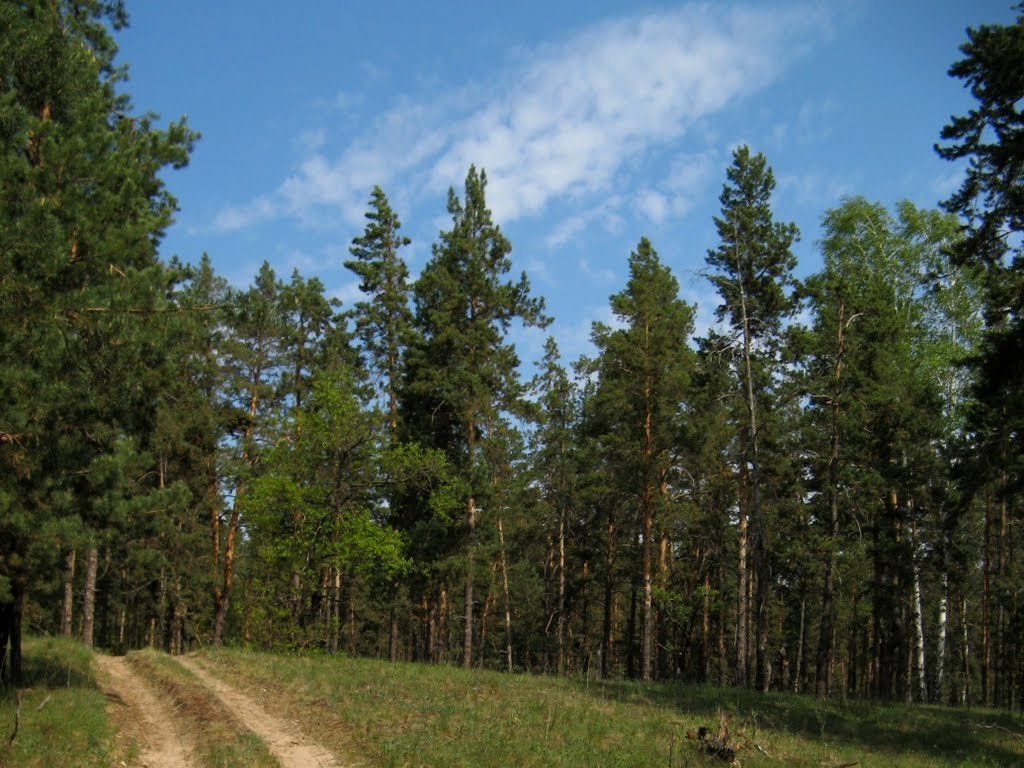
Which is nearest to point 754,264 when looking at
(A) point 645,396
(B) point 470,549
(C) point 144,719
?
(A) point 645,396

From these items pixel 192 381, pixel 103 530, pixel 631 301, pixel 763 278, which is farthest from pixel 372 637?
pixel 103 530

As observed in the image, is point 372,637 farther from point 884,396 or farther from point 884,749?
point 884,749

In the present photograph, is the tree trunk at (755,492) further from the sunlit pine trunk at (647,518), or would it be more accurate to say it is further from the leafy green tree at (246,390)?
the leafy green tree at (246,390)

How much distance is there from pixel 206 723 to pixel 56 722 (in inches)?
95.2

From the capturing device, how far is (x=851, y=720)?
1686 centimetres

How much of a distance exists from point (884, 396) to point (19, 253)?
76.5ft

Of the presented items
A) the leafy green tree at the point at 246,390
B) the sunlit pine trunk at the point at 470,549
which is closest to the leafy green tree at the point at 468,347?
the sunlit pine trunk at the point at 470,549

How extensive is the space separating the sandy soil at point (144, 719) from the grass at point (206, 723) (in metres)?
0.19

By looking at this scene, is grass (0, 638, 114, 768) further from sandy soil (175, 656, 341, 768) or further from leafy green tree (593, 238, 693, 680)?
leafy green tree (593, 238, 693, 680)

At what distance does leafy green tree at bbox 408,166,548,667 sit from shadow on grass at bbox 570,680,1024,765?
9712 mm

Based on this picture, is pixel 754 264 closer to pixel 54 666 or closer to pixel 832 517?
pixel 832 517

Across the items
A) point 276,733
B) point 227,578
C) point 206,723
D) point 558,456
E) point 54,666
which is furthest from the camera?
point 558,456

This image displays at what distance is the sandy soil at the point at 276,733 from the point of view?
37.0ft

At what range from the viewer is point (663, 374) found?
88.5 ft
